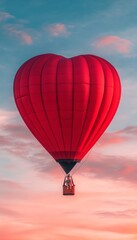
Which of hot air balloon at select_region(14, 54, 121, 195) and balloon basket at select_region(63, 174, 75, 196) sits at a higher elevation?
hot air balloon at select_region(14, 54, 121, 195)

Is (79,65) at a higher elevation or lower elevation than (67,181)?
higher

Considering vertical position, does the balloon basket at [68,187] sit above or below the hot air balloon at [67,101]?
below

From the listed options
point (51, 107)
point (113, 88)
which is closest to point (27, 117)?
point (51, 107)

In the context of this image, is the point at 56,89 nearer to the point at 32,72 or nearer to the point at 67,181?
the point at 32,72

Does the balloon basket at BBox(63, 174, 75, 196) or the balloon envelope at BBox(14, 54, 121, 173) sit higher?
the balloon envelope at BBox(14, 54, 121, 173)

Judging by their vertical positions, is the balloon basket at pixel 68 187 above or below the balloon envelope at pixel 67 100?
below
